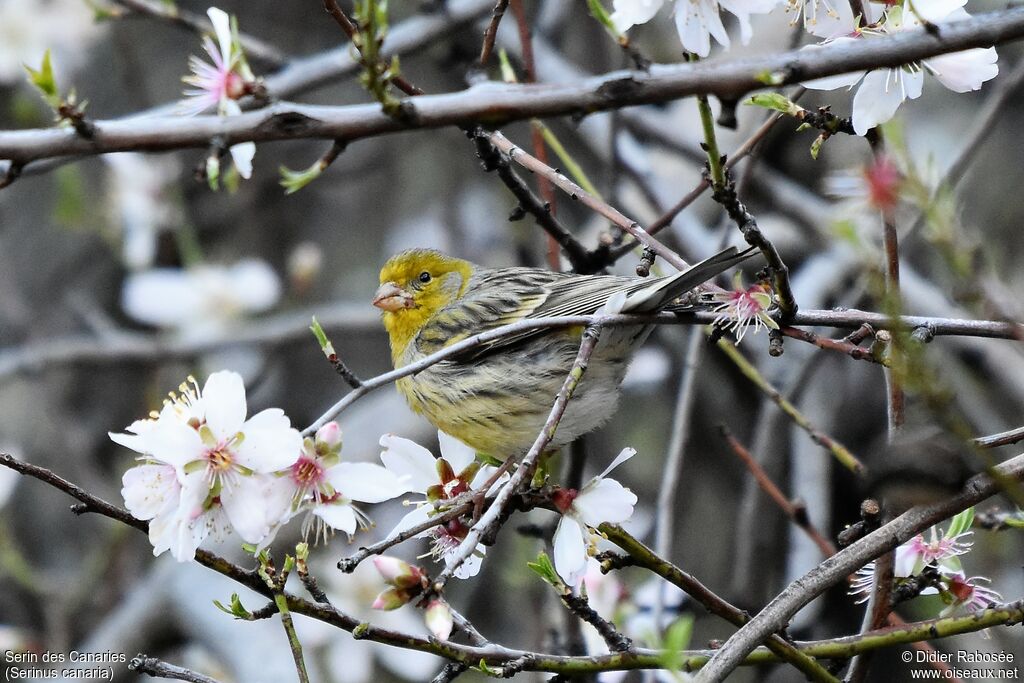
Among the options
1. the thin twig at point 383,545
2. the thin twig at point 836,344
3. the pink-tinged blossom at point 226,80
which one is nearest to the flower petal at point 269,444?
the thin twig at point 383,545

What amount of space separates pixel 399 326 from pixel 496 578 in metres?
2.42

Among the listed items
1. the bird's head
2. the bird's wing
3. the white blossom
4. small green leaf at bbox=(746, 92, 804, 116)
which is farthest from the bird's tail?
the white blossom

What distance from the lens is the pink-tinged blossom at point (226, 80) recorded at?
194cm

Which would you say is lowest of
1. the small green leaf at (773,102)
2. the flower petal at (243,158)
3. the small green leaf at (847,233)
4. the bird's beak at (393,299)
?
the bird's beak at (393,299)

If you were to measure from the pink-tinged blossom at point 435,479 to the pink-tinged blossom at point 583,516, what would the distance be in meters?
0.18

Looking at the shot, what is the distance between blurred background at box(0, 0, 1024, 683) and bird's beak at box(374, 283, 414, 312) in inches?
35.5

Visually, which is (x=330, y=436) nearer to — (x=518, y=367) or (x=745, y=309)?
(x=745, y=309)

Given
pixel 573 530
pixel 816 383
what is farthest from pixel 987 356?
pixel 573 530

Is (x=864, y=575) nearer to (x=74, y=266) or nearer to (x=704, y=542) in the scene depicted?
(x=704, y=542)

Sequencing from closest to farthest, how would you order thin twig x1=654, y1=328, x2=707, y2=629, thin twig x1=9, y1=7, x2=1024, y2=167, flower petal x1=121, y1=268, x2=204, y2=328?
1. thin twig x1=9, y1=7, x2=1024, y2=167
2. thin twig x1=654, y1=328, x2=707, y2=629
3. flower petal x1=121, y1=268, x2=204, y2=328

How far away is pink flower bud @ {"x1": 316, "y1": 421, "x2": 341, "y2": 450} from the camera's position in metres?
2.12

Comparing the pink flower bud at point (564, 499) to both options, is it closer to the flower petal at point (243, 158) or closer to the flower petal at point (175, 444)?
the flower petal at point (175, 444)

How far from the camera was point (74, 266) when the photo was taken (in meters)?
7.28

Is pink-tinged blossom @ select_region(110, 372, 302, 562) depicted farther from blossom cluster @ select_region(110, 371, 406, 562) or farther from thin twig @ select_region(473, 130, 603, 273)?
thin twig @ select_region(473, 130, 603, 273)
